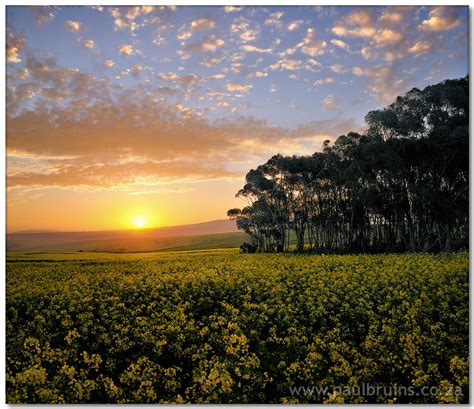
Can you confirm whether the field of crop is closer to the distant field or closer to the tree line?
the distant field

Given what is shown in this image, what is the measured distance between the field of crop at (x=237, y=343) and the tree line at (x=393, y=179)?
5425 mm

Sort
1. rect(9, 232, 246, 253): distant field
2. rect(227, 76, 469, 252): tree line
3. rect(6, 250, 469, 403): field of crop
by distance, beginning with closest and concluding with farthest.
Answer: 1. rect(6, 250, 469, 403): field of crop
2. rect(9, 232, 246, 253): distant field
3. rect(227, 76, 469, 252): tree line

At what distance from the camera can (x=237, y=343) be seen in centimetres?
679

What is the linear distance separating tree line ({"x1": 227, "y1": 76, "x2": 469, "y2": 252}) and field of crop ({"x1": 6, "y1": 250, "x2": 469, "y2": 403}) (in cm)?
543

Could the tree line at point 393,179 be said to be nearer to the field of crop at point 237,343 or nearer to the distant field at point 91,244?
the distant field at point 91,244

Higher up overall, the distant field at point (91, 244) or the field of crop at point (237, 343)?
the distant field at point (91, 244)

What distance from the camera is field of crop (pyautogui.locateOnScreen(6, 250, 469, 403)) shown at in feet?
20.4

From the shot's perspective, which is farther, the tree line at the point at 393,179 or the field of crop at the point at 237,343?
the tree line at the point at 393,179

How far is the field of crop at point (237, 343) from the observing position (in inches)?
245

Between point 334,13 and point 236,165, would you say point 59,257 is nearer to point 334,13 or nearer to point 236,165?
point 236,165

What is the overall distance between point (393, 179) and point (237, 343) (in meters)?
Answer: 14.3

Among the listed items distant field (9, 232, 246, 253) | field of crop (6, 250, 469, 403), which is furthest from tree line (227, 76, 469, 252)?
field of crop (6, 250, 469, 403)

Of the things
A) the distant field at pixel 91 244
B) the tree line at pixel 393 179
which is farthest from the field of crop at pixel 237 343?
the tree line at pixel 393 179
